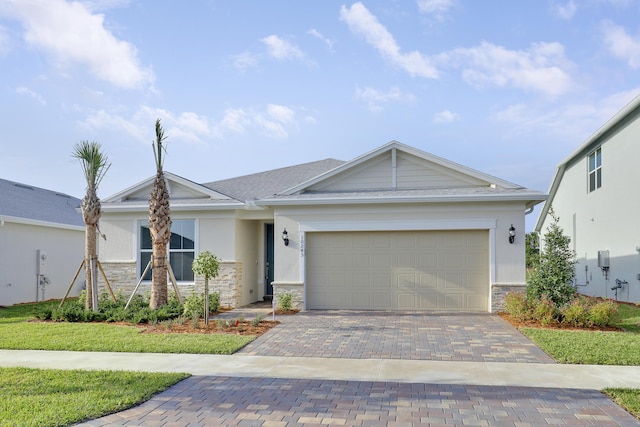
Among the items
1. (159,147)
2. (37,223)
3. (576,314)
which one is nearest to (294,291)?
(159,147)

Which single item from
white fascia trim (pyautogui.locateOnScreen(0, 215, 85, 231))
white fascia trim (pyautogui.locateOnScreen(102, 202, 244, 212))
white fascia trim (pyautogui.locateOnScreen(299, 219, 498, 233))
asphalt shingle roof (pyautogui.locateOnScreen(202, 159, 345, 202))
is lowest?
white fascia trim (pyautogui.locateOnScreen(299, 219, 498, 233))

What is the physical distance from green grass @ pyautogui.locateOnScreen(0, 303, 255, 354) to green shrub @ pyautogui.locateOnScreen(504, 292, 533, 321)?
20.3 feet

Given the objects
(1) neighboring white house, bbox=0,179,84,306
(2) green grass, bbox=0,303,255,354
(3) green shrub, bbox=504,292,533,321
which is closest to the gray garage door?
(3) green shrub, bbox=504,292,533,321

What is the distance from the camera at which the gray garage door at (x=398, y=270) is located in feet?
45.4

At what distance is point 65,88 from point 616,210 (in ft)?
60.2

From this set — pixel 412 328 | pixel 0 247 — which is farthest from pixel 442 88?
pixel 0 247

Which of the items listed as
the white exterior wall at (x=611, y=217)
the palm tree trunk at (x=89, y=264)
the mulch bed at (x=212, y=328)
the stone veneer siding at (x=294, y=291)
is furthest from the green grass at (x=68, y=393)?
the white exterior wall at (x=611, y=217)

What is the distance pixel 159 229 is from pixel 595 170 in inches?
648

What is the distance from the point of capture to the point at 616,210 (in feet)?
59.2

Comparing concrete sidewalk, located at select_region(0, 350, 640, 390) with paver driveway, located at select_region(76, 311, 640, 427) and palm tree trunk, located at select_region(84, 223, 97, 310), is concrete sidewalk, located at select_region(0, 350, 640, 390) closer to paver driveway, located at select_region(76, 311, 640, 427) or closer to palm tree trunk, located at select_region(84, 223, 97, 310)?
paver driveway, located at select_region(76, 311, 640, 427)

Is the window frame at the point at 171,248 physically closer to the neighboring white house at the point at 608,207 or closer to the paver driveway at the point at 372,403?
the paver driveway at the point at 372,403

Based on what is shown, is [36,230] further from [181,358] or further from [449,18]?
[449,18]

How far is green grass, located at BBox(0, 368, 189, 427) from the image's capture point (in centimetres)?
558

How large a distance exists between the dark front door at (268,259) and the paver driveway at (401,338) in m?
4.27
